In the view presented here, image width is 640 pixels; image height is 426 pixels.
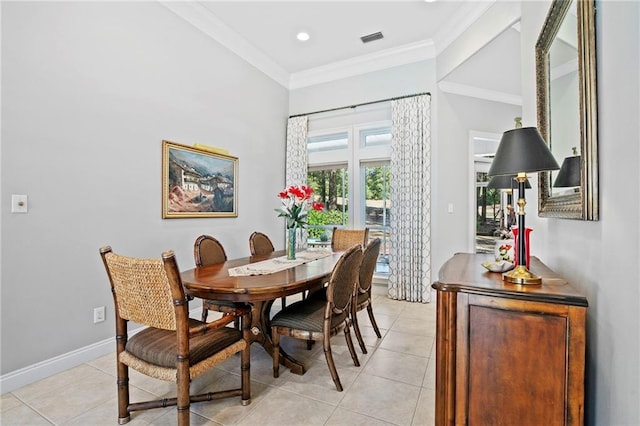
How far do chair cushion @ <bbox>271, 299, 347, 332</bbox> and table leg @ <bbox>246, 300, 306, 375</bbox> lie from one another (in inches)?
5.7

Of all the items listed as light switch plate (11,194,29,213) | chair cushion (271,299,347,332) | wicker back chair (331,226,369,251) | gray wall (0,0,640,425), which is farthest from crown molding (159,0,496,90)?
chair cushion (271,299,347,332)

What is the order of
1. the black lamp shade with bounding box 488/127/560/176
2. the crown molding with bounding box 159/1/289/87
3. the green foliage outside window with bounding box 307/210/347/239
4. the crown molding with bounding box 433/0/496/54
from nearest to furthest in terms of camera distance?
1. the black lamp shade with bounding box 488/127/560/176
2. the crown molding with bounding box 433/0/496/54
3. the crown molding with bounding box 159/1/289/87
4. the green foliage outside window with bounding box 307/210/347/239

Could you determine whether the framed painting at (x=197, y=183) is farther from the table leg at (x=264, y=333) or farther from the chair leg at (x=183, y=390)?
the chair leg at (x=183, y=390)

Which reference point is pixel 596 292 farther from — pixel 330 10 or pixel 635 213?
pixel 330 10

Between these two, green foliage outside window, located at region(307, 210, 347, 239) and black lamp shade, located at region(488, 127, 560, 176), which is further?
green foliage outside window, located at region(307, 210, 347, 239)

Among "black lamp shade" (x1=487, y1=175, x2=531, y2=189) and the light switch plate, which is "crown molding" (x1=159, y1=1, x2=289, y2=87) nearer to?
the light switch plate

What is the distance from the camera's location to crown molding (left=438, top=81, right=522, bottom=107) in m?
4.13

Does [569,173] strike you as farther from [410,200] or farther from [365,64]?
[365,64]

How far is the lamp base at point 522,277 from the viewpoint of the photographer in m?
1.23

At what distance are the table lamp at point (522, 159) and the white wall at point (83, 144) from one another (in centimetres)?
285

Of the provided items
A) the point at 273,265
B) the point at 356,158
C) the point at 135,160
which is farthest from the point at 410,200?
the point at 135,160

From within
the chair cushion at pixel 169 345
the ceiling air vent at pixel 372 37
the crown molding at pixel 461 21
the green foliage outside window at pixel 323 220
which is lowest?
the chair cushion at pixel 169 345

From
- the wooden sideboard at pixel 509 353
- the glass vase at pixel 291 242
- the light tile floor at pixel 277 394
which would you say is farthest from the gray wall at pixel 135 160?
the glass vase at pixel 291 242

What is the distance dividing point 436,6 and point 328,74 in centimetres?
180
